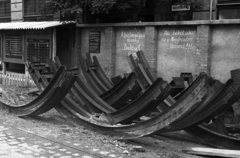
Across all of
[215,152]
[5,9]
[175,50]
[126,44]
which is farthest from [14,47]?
[215,152]

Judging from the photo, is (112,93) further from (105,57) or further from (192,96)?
(105,57)

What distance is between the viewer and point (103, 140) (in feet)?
19.7

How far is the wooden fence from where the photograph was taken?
1240 cm

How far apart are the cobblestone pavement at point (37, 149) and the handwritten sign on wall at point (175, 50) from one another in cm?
490

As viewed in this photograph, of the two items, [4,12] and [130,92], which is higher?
[4,12]

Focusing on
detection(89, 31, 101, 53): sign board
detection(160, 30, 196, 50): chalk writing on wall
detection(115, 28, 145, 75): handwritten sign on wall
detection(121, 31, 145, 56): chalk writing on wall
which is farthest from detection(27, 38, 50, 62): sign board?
detection(160, 30, 196, 50): chalk writing on wall

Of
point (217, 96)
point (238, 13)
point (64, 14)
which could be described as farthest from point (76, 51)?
point (217, 96)

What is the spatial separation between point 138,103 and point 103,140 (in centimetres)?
92

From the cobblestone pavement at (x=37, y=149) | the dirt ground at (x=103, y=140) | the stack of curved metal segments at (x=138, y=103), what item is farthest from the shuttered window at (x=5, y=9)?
the cobblestone pavement at (x=37, y=149)

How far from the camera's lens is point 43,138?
618 centimetres

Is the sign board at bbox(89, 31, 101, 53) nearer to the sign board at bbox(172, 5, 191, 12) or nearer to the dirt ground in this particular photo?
the sign board at bbox(172, 5, 191, 12)

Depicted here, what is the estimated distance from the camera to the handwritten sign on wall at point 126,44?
10.9m

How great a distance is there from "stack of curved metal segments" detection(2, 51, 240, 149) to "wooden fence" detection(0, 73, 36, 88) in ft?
11.7

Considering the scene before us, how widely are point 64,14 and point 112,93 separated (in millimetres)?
5579
